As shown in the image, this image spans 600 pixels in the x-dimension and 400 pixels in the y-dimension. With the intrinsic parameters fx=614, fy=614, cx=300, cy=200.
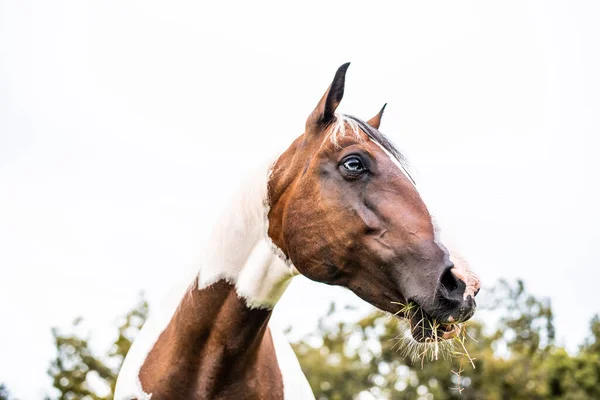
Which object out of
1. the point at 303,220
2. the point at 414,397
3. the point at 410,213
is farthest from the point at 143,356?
the point at 414,397

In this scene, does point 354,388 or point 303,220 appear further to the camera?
point 354,388

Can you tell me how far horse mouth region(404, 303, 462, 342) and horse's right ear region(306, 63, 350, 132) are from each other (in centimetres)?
127

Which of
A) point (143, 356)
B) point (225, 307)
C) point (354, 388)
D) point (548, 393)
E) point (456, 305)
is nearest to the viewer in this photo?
point (456, 305)

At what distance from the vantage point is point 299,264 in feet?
11.2

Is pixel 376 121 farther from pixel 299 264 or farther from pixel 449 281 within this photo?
pixel 449 281


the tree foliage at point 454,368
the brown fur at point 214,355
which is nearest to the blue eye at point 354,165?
the brown fur at point 214,355

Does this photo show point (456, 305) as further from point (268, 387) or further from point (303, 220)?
point (268, 387)

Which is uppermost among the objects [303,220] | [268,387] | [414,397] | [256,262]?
[303,220]

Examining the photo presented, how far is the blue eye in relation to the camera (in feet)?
10.9

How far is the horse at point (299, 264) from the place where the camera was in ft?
9.82

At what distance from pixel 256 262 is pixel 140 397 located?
3.60ft

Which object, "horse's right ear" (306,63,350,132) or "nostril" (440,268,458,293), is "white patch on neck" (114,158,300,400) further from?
"nostril" (440,268,458,293)

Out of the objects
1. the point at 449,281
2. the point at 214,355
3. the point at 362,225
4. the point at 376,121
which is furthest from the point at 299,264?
the point at 376,121

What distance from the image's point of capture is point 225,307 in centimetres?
370
